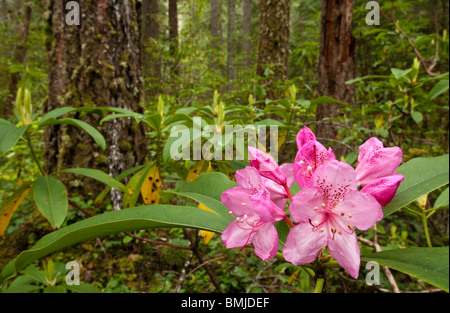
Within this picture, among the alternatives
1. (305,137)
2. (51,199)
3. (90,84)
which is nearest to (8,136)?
(51,199)

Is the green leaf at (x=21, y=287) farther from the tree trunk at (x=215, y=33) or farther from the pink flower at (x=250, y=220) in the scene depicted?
the tree trunk at (x=215, y=33)

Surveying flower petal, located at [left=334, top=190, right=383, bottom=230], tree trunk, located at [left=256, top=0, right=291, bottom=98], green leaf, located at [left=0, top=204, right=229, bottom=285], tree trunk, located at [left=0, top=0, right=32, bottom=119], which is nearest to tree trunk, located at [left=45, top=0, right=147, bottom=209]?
green leaf, located at [left=0, top=204, right=229, bottom=285]

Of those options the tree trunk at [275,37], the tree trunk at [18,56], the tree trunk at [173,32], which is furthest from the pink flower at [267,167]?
the tree trunk at [18,56]

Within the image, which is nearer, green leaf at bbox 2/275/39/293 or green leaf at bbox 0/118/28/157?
green leaf at bbox 0/118/28/157

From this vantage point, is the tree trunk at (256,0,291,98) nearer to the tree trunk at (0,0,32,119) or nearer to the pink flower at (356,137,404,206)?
the pink flower at (356,137,404,206)

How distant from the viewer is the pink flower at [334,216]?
2.03 ft

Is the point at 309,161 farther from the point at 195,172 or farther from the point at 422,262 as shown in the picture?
the point at 195,172

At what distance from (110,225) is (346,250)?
21.4 inches

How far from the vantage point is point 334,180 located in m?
0.65

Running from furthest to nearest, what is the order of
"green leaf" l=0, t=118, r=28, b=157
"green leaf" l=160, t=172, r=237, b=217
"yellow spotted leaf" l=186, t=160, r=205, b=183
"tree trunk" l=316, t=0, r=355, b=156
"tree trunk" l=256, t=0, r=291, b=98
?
"tree trunk" l=256, t=0, r=291, b=98, "tree trunk" l=316, t=0, r=355, b=156, "yellow spotted leaf" l=186, t=160, r=205, b=183, "green leaf" l=0, t=118, r=28, b=157, "green leaf" l=160, t=172, r=237, b=217

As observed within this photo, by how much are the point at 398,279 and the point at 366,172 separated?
9.69 ft

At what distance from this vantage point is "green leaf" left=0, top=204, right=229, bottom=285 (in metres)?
0.65

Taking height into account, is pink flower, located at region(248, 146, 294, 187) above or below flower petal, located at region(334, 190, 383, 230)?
above
